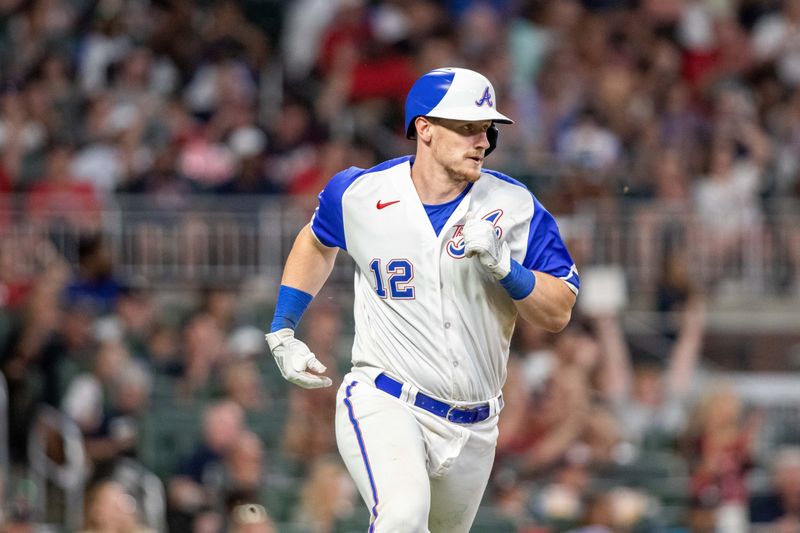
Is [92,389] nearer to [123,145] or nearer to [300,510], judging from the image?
[300,510]

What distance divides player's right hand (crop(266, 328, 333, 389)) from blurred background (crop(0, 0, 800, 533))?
11.1 feet

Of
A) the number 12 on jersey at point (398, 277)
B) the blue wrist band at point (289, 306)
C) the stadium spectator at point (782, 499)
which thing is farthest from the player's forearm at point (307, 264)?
the stadium spectator at point (782, 499)

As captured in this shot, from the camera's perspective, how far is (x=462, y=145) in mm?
6258

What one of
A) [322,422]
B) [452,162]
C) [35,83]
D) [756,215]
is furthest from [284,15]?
[452,162]

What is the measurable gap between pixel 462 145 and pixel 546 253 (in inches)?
21.0

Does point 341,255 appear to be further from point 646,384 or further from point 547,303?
point 547,303

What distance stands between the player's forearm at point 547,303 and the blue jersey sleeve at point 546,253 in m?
0.06

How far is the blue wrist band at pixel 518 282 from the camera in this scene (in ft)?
19.6

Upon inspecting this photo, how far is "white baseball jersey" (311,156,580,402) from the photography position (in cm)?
624

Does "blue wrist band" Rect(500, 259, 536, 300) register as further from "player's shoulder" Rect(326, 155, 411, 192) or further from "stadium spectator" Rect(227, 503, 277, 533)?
"stadium spectator" Rect(227, 503, 277, 533)

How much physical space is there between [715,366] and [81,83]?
6468 millimetres

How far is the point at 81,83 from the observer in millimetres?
15375

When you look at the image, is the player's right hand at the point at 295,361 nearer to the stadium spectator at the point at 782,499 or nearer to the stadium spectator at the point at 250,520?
the stadium spectator at the point at 250,520

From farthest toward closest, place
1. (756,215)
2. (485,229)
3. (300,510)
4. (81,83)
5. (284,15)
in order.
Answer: (284,15)
(81,83)
(756,215)
(300,510)
(485,229)
